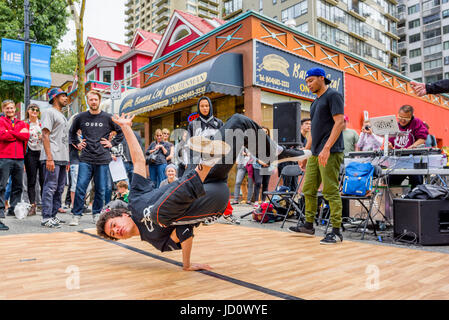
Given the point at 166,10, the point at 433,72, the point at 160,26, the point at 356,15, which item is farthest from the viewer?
the point at 166,10

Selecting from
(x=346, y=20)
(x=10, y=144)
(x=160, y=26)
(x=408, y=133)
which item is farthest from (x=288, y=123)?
(x=160, y=26)

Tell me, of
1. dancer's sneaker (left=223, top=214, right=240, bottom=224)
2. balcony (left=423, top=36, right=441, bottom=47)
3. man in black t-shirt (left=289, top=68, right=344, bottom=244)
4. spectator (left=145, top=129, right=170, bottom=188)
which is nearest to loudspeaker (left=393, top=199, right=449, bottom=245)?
man in black t-shirt (left=289, top=68, right=344, bottom=244)

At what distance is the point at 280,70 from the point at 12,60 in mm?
9153

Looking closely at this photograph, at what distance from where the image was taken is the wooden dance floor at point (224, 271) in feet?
6.21

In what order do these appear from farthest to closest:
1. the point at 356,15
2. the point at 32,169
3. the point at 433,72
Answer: the point at 433,72 < the point at 356,15 < the point at 32,169

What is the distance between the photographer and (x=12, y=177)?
17.7ft

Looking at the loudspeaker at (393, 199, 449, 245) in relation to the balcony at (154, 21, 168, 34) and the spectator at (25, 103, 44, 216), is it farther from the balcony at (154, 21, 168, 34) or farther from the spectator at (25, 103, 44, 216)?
the balcony at (154, 21, 168, 34)

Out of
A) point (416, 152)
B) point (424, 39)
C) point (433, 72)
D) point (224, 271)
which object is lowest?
point (224, 271)

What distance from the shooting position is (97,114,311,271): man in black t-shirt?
211cm

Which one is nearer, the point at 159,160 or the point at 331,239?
the point at 331,239

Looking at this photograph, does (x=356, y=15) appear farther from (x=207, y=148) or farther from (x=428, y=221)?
(x=207, y=148)

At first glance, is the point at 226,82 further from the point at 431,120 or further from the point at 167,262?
the point at 431,120
